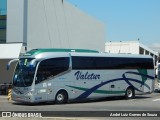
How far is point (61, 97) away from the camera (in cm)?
2720

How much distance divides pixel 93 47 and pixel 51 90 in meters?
25.6

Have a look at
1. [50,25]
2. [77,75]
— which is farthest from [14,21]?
[77,75]

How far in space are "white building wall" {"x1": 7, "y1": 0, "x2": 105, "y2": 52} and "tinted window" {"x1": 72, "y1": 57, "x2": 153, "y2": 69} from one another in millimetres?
8424

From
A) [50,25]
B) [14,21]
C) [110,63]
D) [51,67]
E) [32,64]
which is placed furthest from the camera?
[50,25]

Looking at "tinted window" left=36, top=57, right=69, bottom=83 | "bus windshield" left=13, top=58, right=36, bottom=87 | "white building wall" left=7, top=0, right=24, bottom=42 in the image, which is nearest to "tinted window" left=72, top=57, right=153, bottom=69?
"tinted window" left=36, top=57, right=69, bottom=83

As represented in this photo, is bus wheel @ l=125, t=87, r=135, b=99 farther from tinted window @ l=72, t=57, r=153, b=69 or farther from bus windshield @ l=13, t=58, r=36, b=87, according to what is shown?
bus windshield @ l=13, t=58, r=36, b=87

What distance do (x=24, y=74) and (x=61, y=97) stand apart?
8.89 feet

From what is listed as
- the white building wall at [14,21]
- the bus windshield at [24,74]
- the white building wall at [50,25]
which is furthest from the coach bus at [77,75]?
the white building wall at [50,25]

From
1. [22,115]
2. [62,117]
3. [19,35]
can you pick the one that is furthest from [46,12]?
[22,115]

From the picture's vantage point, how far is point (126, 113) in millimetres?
12875

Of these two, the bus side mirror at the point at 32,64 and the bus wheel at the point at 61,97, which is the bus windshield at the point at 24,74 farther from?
the bus wheel at the point at 61,97

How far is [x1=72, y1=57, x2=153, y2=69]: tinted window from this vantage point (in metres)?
27.9

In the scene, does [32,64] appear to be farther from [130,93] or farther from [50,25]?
[50,25]

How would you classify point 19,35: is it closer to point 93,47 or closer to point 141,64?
point 141,64
